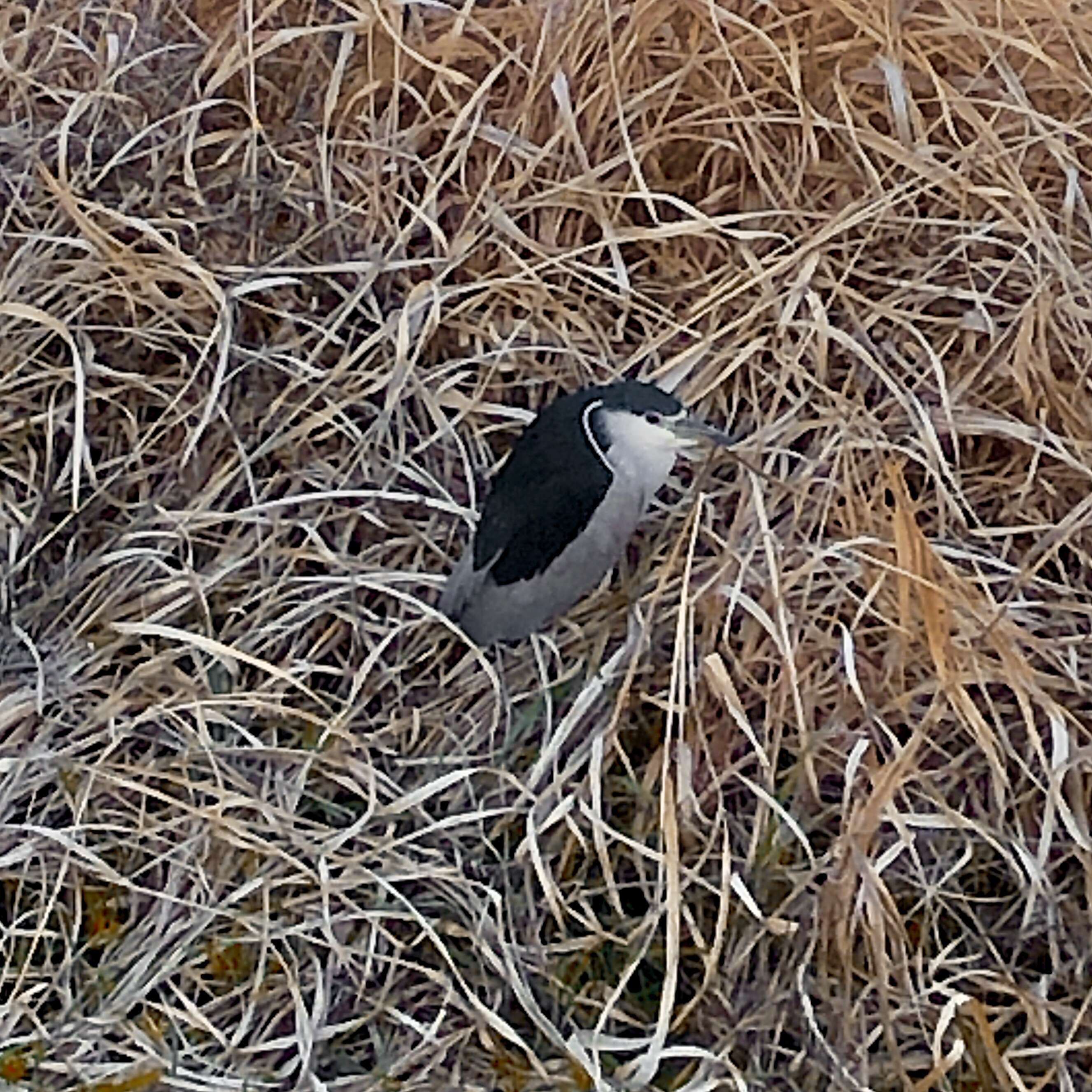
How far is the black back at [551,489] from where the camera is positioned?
3.19 feet

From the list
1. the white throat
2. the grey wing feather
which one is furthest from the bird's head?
the grey wing feather

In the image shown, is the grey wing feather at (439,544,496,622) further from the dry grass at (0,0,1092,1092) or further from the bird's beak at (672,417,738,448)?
the bird's beak at (672,417,738,448)

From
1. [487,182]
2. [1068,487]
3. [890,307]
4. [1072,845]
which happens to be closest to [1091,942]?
[1072,845]

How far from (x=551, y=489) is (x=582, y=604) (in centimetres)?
10

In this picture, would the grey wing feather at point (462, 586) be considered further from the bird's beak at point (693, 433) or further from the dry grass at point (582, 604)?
the bird's beak at point (693, 433)

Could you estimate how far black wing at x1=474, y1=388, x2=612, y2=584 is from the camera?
97 centimetres

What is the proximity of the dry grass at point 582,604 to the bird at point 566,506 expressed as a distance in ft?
0.11

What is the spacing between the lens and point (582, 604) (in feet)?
3.41

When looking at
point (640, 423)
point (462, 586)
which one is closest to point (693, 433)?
point (640, 423)

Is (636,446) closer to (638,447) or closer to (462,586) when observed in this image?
(638,447)

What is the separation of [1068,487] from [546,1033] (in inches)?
19.1

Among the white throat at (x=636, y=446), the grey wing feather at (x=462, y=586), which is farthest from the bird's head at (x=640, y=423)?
the grey wing feather at (x=462, y=586)

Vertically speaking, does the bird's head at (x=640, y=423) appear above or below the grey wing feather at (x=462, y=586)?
above

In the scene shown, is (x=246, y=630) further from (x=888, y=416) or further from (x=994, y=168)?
(x=994, y=168)
